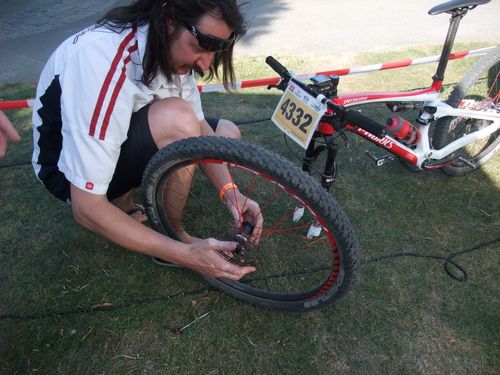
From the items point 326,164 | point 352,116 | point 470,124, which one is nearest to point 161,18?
point 352,116

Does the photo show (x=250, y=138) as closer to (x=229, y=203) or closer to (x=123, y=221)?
(x=229, y=203)

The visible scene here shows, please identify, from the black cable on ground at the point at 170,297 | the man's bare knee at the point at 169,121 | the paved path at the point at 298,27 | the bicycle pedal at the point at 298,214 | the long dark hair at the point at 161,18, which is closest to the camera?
the long dark hair at the point at 161,18

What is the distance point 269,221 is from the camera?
7.11 feet

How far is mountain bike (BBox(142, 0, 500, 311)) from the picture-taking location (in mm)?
1247

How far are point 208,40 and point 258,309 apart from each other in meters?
1.24

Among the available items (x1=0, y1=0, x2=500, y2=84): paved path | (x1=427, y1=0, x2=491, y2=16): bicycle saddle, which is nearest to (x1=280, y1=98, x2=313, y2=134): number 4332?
(x1=427, y1=0, x2=491, y2=16): bicycle saddle

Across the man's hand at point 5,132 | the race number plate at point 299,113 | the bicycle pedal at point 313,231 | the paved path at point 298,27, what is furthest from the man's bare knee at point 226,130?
the paved path at point 298,27

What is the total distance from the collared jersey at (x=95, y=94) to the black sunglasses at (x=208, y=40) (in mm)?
200

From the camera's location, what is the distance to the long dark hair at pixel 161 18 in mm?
1172

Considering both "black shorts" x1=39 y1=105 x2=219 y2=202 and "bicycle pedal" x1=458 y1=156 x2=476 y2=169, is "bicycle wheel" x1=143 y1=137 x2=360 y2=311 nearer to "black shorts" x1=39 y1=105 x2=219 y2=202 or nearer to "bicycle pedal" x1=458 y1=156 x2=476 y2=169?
"black shorts" x1=39 y1=105 x2=219 y2=202

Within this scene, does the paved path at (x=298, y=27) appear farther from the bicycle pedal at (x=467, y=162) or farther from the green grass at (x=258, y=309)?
the green grass at (x=258, y=309)

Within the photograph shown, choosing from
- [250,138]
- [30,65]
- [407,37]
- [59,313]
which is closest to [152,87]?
[59,313]

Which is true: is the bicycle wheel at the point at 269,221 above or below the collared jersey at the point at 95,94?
below

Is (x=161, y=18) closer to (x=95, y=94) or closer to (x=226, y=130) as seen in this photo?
(x=95, y=94)
